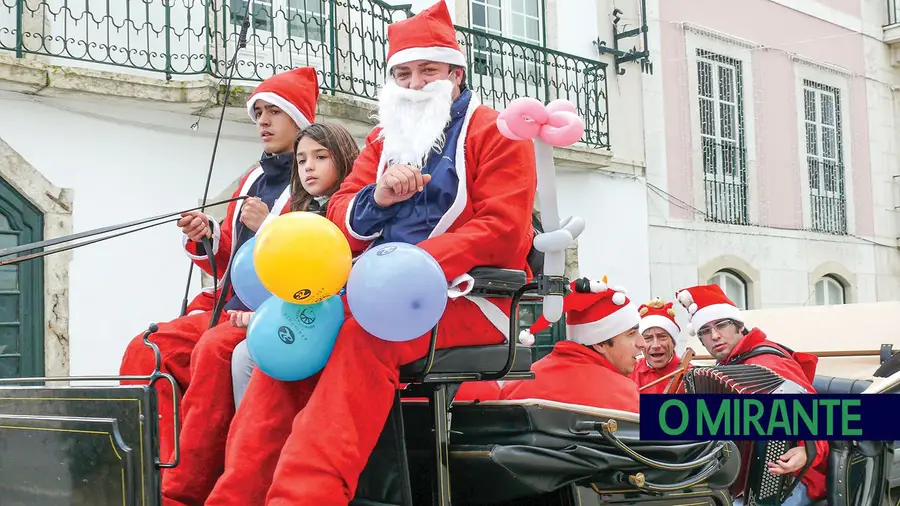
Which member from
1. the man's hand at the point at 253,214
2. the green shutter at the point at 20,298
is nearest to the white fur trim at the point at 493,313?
the man's hand at the point at 253,214

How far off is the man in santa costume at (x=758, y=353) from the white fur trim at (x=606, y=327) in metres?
0.69

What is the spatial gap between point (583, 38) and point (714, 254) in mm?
3170

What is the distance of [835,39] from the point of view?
14.7 meters

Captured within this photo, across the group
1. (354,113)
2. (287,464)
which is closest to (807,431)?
(287,464)

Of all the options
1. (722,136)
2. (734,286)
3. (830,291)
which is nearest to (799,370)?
(722,136)

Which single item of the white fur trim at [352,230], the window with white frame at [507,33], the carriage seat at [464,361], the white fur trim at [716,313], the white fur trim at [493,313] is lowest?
the carriage seat at [464,361]

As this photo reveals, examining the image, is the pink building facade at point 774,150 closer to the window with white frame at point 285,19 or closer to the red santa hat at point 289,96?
the window with white frame at point 285,19

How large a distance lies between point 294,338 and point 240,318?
0.67 m

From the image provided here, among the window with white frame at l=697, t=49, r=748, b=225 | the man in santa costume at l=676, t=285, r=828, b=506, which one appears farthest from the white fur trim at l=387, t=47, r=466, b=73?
the window with white frame at l=697, t=49, r=748, b=225

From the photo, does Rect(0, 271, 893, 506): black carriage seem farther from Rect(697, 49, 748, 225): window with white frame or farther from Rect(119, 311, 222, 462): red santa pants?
Rect(697, 49, 748, 225): window with white frame

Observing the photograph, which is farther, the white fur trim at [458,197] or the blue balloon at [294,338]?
the white fur trim at [458,197]

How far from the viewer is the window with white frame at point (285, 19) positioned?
28.6 ft

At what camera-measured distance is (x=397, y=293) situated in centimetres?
255

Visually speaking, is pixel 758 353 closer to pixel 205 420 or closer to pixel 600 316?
pixel 600 316
